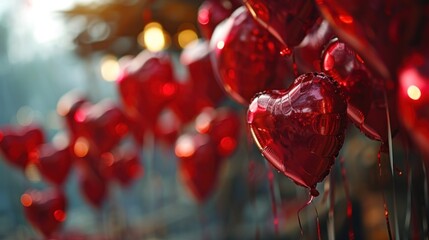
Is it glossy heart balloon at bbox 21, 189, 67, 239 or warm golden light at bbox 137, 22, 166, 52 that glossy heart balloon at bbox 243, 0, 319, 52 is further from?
glossy heart balloon at bbox 21, 189, 67, 239

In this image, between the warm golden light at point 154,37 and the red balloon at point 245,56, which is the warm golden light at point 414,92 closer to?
the red balloon at point 245,56

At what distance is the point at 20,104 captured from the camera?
369 cm

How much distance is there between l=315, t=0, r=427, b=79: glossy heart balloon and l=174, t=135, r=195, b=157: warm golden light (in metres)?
1.04

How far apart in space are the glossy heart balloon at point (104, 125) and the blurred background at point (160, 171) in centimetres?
8

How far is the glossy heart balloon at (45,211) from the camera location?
1719mm

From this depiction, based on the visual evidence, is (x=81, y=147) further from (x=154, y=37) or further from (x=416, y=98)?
(x=416, y=98)

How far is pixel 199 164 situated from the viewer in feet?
4.99

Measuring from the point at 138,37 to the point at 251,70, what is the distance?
112cm

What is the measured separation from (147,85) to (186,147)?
20 centimetres

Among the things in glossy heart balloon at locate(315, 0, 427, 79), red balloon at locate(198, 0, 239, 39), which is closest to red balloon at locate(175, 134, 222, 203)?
red balloon at locate(198, 0, 239, 39)

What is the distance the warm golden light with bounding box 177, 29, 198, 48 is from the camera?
1.81 meters

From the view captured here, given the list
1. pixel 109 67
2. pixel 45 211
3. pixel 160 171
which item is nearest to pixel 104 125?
pixel 45 211

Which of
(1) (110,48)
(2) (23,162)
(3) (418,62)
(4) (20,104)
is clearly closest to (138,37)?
(1) (110,48)

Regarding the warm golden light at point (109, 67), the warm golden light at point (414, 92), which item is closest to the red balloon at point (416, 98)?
the warm golden light at point (414, 92)
